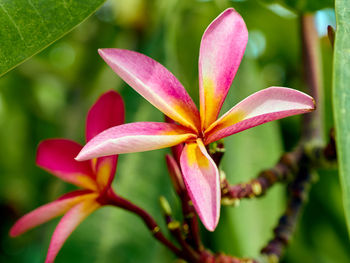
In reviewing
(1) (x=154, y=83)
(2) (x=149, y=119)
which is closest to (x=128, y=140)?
(1) (x=154, y=83)

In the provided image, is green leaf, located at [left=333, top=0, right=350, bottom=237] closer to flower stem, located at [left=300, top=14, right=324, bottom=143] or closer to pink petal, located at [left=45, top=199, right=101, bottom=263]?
pink petal, located at [left=45, top=199, right=101, bottom=263]

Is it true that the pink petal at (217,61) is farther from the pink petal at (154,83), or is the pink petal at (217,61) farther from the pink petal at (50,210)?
the pink petal at (50,210)

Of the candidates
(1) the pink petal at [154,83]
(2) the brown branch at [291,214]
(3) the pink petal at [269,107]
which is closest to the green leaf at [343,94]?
(3) the pink petal at [269,107]

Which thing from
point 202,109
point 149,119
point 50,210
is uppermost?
point 202,109

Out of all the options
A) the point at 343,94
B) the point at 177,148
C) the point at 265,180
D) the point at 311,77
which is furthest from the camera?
the point at 311,77

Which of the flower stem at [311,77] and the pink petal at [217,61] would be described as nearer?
the pink petal at [217,61]

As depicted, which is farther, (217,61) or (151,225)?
(151,225)

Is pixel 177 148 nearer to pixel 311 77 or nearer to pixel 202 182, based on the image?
pixel 202 182

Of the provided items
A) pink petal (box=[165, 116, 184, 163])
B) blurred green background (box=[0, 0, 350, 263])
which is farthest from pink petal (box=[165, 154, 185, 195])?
blurred green background (box=[0, 0, 350, 263])
